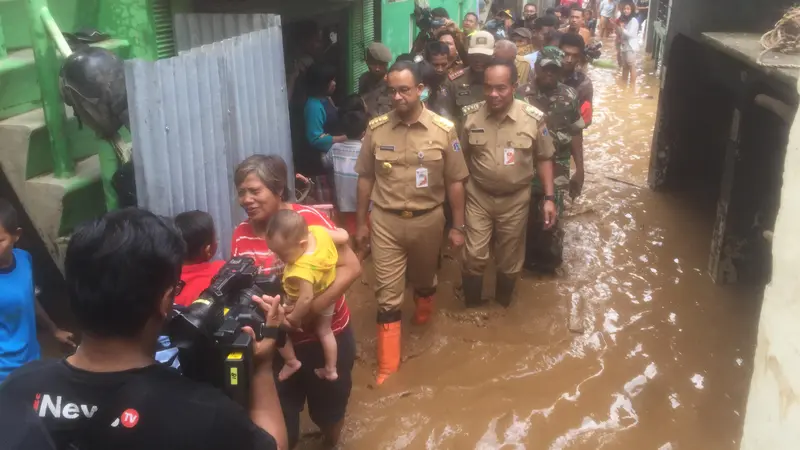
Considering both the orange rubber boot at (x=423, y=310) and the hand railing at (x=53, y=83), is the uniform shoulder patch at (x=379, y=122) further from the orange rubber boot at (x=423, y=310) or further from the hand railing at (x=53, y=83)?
the hand railing at (x=53, y=83)

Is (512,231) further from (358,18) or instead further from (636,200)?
(358,18)

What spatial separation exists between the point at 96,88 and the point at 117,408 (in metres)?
1.80

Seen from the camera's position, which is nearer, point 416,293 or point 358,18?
point 416,293

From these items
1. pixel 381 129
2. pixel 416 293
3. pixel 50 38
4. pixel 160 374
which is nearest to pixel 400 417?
pixel 416 293

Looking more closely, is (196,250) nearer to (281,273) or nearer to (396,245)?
(281,273)

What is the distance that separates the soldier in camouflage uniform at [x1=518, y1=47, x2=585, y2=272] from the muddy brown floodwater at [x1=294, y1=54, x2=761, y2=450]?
0.27 m

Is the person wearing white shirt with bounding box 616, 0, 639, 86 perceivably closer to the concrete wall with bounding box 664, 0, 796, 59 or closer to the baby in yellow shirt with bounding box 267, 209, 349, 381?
the concrete wall with bounding box 664, 0, 796, 59

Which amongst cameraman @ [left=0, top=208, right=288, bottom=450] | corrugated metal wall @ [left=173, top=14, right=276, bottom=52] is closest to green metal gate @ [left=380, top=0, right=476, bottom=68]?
corrugated metal wall @ [left=173, top=14, right=276, bottom=52]

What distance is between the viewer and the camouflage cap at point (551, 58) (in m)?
4.69

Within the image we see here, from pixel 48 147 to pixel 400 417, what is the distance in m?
2.30

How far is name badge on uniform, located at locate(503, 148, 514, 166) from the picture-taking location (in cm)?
418

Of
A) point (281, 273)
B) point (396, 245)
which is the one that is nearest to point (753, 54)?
point (396, 245)

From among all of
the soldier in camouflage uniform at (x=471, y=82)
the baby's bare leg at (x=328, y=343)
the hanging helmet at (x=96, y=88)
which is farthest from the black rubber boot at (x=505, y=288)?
the hanging helmet at (x=96, y=88)

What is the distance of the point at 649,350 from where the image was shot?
4.14 metres
